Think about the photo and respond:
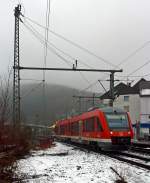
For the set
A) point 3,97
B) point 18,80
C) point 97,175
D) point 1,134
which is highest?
point 18,80

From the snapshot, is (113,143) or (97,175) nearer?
(97,175)

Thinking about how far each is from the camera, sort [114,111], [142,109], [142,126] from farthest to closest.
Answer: [142,109] < [142,126] < [114,111]

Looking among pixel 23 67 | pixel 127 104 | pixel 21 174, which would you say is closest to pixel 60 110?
pixel 127 104

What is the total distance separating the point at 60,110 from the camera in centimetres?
10994

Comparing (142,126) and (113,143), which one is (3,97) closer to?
(113,143)

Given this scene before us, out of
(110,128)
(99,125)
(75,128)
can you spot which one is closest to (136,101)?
(75,128)

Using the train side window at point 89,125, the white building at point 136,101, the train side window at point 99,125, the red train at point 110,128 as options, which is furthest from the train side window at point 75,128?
the white building at point 136,101

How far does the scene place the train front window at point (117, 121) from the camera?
88.1 ft

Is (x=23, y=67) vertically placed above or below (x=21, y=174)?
above

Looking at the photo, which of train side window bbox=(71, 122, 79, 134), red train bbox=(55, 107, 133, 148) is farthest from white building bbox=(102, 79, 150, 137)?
red train bbox=(55, 107, 133, 148)

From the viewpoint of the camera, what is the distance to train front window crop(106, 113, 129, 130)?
26844mm

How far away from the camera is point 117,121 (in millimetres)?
27297

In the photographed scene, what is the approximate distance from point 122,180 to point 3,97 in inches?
150

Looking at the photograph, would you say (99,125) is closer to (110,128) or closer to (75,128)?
(110,128)
